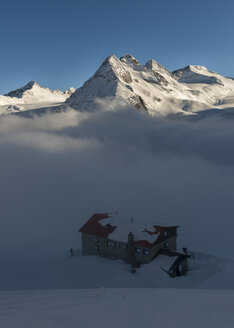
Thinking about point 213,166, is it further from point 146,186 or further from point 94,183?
point 94,183

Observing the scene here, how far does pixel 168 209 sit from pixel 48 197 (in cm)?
4834

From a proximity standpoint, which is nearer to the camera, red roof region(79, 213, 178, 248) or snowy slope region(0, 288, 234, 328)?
snowy slope region(0, 288, 234, 328)

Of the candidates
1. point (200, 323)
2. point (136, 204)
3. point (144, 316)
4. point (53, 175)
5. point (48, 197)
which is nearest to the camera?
point (200, 323)

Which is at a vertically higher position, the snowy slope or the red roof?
the snowy slope

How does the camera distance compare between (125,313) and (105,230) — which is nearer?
(125,313)

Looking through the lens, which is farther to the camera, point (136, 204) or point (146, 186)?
point (146, 186)

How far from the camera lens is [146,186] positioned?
112750 millimetres

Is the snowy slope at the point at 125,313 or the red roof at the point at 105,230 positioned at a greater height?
the snowy slope at the point at 125,313

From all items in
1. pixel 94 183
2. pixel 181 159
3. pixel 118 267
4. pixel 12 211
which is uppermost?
pixel 181 159

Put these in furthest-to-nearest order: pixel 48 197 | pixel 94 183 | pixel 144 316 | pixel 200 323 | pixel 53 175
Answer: pixel 53 175 → pixel 94 183 → pixel 48 197 → pixel 144 316 → pixel 200 323

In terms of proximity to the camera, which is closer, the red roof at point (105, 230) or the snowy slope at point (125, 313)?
the snowy slope at point (125, 313)

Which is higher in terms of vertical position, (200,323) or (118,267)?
(200,323)

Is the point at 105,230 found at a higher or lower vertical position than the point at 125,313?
lower

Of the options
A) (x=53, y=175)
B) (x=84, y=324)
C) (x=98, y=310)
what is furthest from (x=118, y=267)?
(x=53, y=175)
